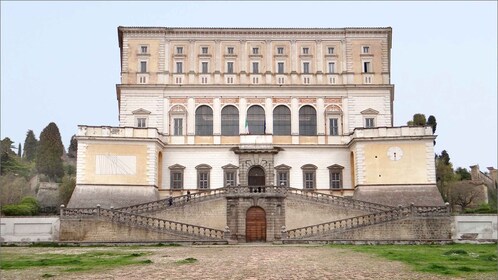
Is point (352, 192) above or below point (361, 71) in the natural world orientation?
below

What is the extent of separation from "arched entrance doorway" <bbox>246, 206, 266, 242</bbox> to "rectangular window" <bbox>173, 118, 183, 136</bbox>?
39.1 feet

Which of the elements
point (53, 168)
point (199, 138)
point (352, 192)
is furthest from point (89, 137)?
point (53, 168)

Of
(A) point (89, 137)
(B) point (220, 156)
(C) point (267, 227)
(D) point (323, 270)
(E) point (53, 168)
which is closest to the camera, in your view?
(D) point (323, 270)

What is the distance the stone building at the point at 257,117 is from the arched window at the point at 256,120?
0.28 ft

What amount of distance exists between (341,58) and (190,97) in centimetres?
1350

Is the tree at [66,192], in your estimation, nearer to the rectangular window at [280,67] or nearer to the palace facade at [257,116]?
the palace facade at [257,116]

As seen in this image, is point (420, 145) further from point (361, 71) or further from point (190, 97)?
point (190, 97)

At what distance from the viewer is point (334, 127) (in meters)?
49.8

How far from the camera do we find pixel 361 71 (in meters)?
50.5

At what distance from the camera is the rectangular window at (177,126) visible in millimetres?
49316

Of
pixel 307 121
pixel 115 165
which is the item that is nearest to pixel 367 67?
pixel 307 121

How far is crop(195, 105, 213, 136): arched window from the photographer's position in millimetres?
49469

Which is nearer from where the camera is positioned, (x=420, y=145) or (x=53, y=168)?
(x=420, y=145)

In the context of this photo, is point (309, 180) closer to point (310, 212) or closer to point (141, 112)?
point (310, 212)
